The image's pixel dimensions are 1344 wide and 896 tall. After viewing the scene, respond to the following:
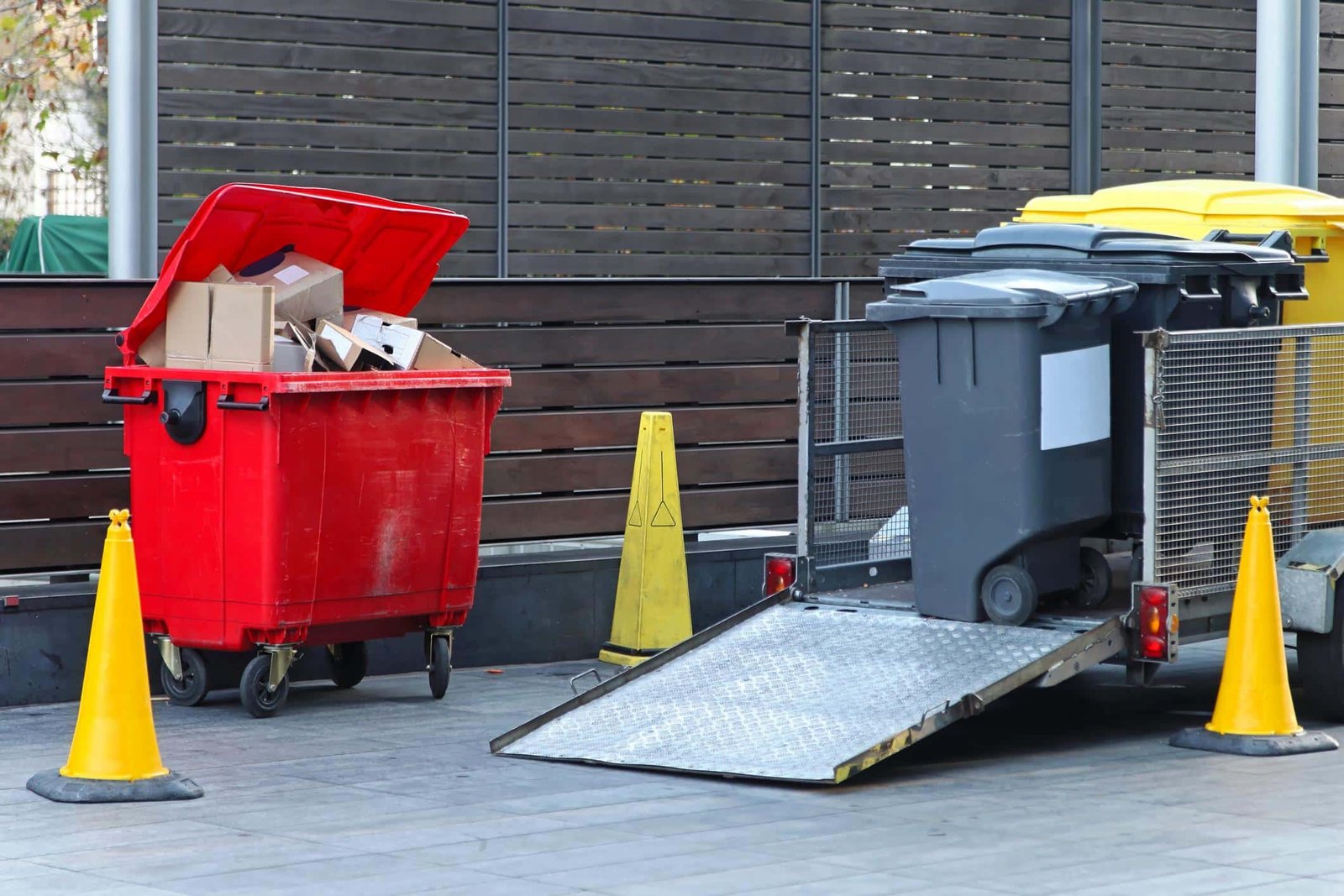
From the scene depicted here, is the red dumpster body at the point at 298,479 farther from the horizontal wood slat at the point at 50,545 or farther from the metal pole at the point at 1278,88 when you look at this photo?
the metal pole at the point at 1278,88

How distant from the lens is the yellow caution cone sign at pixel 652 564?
9805 millimetres

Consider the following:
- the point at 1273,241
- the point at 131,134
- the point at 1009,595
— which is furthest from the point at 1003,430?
the point at 131,134

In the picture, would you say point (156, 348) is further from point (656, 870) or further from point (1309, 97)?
point (1309, 97)

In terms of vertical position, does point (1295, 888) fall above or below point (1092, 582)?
below

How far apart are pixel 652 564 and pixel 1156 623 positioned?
2.86 meters

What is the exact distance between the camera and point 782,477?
1102 centimetres

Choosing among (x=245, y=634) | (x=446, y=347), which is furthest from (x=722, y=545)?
(x=245, y=634)

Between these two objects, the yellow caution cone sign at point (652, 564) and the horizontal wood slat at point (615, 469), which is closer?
the yellow caution cone sign at point (652, 564)

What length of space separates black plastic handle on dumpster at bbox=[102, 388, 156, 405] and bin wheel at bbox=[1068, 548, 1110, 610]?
3.65 meters

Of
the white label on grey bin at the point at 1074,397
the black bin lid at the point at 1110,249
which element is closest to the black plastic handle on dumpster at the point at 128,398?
the black bin lid at the point at 1110,249

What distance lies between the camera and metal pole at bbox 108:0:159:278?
916 centimetres

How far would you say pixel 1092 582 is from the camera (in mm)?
8188

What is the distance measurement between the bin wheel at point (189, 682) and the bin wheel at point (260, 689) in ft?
0.75

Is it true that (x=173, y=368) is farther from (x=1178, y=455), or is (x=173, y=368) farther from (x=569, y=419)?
(x=1178, y=455)
